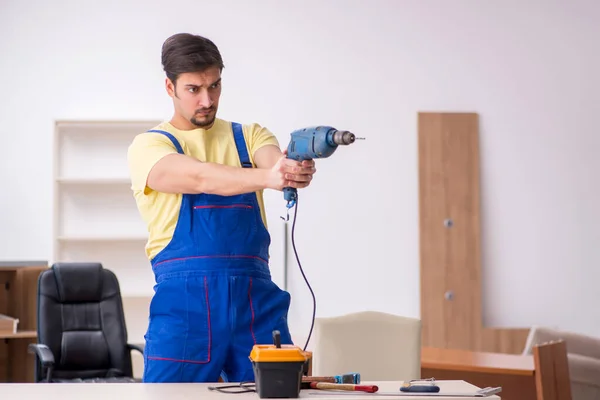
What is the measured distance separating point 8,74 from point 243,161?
4.03 meters

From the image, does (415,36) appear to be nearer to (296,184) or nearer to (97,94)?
(97,94)

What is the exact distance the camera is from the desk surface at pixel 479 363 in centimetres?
373

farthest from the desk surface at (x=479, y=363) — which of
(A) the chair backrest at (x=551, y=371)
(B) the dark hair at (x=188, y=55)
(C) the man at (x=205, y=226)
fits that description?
(B) the dark hair at (x=188, y=55)

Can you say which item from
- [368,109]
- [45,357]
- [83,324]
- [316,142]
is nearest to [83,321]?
[83,324]

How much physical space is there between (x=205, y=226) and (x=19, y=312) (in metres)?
3.31

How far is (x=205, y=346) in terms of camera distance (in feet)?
7.72

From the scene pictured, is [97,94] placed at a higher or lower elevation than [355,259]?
A: higher

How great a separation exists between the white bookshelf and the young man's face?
3.41 meters

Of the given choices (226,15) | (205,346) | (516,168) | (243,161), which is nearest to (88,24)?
(226,15)

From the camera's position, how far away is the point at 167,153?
2.52 m

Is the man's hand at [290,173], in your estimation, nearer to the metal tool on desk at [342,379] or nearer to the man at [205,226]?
the man at [205,226]

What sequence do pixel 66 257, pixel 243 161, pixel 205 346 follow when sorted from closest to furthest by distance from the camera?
1. pixel 205 346
2. pixel 243 161
3. pixel 66 257

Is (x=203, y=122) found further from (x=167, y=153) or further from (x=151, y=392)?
(x=151, y=392)

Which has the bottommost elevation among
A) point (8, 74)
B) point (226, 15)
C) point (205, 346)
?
point (205, 346)
